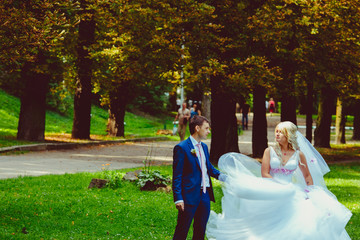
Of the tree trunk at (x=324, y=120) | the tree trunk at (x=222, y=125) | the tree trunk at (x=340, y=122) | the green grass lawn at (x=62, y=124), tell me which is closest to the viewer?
the tree trunk at (x=222, y=125)

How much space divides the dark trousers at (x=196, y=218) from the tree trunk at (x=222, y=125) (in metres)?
11.7

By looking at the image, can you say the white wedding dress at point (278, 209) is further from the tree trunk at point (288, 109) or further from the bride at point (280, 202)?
the tree trunk at point (288, 109)

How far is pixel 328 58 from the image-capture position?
17.5 meters

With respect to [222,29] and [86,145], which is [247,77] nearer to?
[222,29]

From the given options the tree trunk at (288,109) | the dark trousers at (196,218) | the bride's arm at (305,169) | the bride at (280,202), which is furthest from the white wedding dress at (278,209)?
the tree trunk at (288,109)

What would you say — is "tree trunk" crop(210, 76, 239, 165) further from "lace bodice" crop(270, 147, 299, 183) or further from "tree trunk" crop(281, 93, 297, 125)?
"lace bodice" crop(270, 147, 299, 183)

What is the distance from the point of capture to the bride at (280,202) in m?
6.04

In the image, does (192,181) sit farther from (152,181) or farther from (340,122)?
(340,122)

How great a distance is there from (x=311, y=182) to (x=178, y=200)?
6.36 ft

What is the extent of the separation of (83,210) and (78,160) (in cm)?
843

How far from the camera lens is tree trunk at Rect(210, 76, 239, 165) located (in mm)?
17719

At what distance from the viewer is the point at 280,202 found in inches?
240

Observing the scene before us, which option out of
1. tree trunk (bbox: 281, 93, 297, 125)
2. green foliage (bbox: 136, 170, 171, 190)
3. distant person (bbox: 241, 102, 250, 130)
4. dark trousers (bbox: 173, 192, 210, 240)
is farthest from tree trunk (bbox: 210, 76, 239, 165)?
distant person (bbox: 241, 102, 250, 130)

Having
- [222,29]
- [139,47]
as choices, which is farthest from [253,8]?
[139,47]
